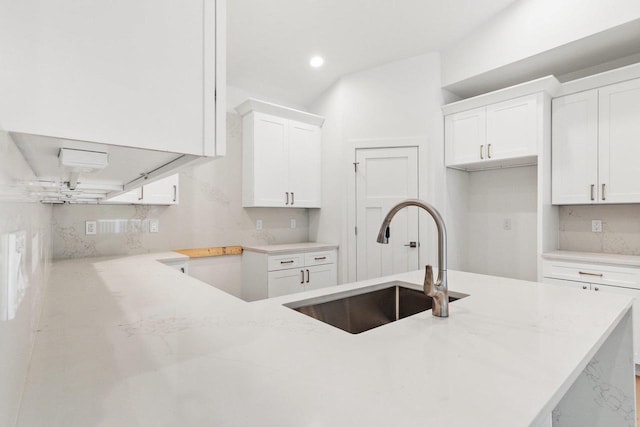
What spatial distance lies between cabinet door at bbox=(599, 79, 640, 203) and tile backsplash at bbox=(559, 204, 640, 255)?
0.31 m

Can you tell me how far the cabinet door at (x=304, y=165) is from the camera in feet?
13.1

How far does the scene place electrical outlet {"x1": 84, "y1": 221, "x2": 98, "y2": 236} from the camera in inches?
114

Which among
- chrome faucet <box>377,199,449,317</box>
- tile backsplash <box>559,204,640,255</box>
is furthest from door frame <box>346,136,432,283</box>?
chrome faucet <box>377,199,449,317</box>

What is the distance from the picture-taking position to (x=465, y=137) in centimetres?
347

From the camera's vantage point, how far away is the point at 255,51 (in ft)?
11.3

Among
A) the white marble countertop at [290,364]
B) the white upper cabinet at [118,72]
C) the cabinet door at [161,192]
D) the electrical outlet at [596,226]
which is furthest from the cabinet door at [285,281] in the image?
the white upper cabinet at [118,72]

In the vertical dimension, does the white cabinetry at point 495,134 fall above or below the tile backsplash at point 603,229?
above

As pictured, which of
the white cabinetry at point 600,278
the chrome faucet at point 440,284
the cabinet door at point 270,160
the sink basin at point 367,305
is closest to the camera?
the chrome faucet at point 440,284

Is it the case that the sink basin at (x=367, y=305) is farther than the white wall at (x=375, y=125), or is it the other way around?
the white wall at (x=375, y=125)

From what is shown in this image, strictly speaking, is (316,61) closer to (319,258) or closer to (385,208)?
(385,208)

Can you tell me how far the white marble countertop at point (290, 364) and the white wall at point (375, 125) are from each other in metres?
2.44

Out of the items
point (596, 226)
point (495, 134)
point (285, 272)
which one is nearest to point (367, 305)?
point (285, 272)

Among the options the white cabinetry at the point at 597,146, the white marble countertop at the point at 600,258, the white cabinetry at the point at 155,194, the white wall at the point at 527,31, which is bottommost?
the white marble countertop at the point at 600,258

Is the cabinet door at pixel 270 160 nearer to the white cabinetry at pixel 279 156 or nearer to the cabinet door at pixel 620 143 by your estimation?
the white cabinetry at pixel 279 156
